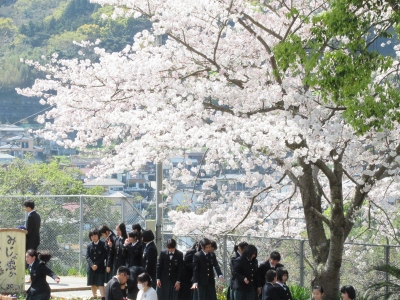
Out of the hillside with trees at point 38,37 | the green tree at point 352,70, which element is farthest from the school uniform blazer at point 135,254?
the hillside with trees at point 38,37

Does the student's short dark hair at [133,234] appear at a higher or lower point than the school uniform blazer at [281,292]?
higher

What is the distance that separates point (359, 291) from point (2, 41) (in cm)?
10274

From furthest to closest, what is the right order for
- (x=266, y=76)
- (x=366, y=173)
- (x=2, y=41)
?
(x=2, y=41), (x=266, y=76), (x=366, y=173)

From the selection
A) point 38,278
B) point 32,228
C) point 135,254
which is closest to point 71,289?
point 32,228

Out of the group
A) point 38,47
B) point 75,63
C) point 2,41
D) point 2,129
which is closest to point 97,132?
point 75,63

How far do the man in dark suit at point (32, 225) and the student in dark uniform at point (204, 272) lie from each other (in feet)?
11.6

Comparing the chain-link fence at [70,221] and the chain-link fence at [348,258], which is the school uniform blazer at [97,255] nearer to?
the chain-link fence at [348,258]

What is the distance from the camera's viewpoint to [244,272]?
12977 millimetres

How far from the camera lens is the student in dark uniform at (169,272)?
1377 cm

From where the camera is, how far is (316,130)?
35.3 ft

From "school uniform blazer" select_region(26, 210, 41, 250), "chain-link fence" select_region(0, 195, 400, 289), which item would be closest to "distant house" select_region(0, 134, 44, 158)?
"chain-link fence" select_region(0, 195, 400, 289)

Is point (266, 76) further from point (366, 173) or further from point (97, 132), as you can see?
point (97, 132)

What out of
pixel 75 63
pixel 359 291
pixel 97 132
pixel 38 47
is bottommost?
pixel 359 291

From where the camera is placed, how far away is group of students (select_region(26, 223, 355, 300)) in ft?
41.9
